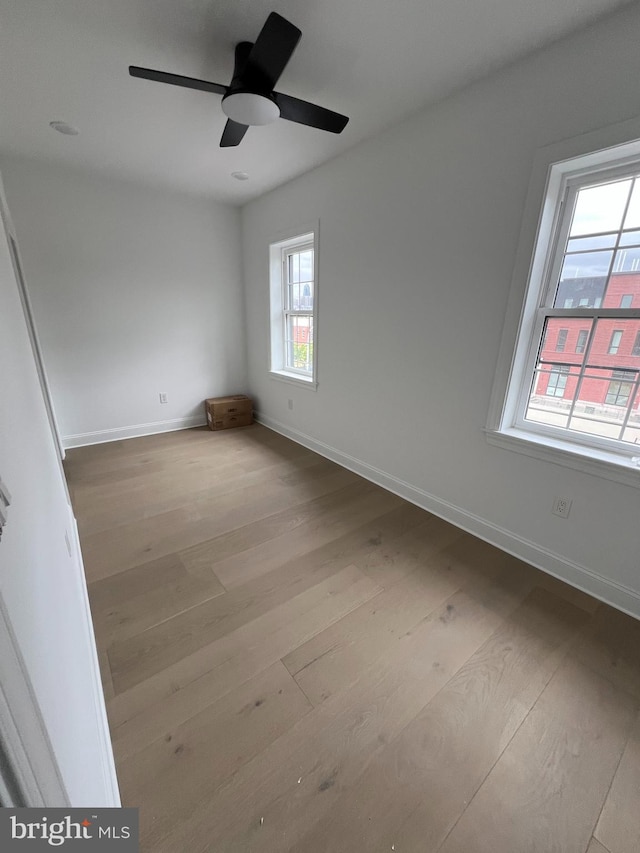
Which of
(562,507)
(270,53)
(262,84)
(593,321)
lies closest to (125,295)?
(262,84)

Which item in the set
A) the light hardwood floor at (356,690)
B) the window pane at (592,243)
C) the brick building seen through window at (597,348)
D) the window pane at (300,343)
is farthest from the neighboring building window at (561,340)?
the window pane at (300,343)

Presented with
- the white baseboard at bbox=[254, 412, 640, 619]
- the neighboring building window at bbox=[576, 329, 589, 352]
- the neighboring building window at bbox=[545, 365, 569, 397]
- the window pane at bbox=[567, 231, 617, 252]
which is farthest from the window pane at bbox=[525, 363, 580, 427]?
the white baseboard at bbox=[254, 412, 640, 619]

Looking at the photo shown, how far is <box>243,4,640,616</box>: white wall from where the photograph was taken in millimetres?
1646

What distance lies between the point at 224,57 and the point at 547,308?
7.08 feet

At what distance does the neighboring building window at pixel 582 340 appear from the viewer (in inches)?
69.7

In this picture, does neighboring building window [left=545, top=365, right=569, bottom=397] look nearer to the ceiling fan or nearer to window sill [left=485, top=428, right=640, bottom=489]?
window sill [left=485, top=428, right=640, bottom=489]

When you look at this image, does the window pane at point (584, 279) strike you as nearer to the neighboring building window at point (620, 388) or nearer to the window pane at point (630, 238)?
the window pane at point (630, 238)

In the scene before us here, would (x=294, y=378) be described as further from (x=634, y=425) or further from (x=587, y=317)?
(x=634, y=425)

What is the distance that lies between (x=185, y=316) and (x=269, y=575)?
3231 mm

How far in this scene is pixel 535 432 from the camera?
201 centimetres

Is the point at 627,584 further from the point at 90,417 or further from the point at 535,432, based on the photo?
the point at 90,417

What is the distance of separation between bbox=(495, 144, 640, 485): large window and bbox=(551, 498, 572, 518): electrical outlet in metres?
0.29

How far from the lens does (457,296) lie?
2.13m

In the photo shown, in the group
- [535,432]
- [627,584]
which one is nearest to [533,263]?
[535,432]
